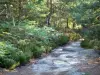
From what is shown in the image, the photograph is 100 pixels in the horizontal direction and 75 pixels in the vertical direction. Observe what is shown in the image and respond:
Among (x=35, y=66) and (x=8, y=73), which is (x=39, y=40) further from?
(x=8, y=73)

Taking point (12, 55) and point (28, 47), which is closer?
point (12, 55)

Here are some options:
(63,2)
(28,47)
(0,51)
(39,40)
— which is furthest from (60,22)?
(0,51)

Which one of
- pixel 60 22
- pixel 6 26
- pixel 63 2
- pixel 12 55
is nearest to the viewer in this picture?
pixel 12 55

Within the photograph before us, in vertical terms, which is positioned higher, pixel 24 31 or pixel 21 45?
pixel 24 31

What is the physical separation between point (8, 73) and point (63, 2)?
849 inches

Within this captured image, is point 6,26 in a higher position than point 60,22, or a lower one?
higher

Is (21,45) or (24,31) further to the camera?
(24,31)

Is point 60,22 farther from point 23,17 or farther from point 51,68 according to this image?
point 51,68

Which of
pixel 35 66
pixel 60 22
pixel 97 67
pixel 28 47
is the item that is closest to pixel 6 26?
pixel 28 47

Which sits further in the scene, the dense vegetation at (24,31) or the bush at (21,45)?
the dense vegetation at (24,31)

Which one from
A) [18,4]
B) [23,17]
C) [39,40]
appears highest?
[18,4]

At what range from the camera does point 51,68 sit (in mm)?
13938

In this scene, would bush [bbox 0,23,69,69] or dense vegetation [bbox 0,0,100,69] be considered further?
dense vegetation [bbox 0,0,100,69]

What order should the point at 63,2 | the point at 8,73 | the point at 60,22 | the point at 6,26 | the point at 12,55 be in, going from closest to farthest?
the point at 8,73 → the point at 12,55 → the point at 6,26 → the point at 63,2 → the point at 60,22
